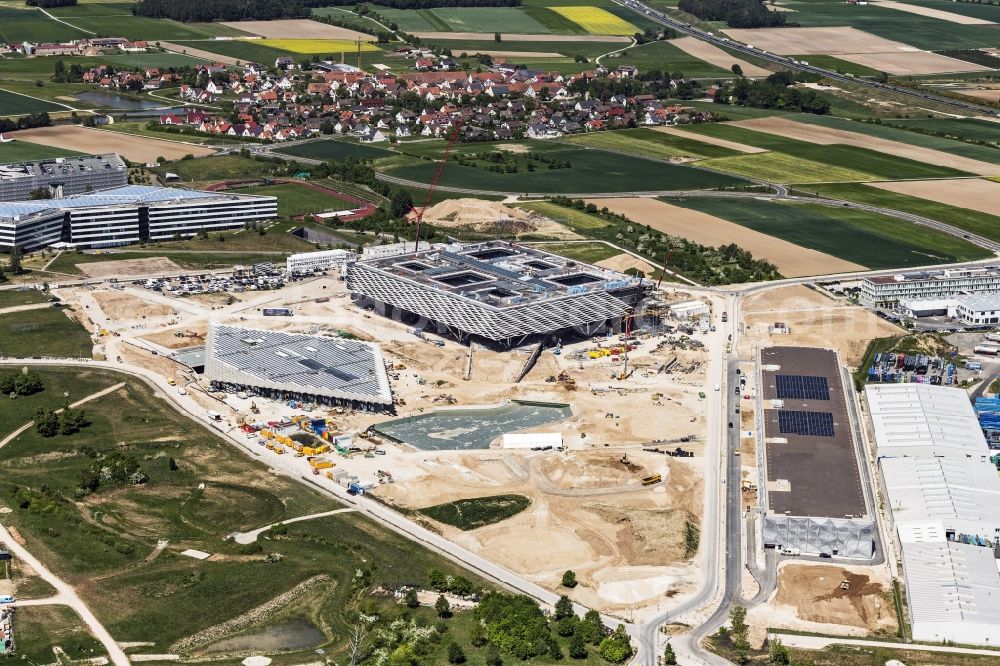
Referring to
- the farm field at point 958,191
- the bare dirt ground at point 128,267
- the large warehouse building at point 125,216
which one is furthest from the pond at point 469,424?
the farm field at point 958,191

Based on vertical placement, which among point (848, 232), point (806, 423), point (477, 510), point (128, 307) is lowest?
point (128, 307)

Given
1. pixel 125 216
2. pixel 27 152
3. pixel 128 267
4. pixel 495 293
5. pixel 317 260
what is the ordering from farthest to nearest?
pixel 27 152
pixel 125 216
pixel 317 260
pixel 128 267
pixel 495 293

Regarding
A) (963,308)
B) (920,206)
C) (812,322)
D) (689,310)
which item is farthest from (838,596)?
(920,206)

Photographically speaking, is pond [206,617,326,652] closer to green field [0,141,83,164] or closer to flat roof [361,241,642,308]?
flat roof [361,241,642,308]

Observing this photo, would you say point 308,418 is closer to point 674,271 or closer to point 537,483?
point 537,483

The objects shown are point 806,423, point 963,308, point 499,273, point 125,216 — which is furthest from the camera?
point 125,216

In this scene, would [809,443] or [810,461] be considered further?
[809,443]

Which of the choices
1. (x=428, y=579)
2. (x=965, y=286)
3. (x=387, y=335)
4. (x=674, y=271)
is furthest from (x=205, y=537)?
(x=965, y=286)

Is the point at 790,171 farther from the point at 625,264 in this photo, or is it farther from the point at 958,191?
the point at 625,264
